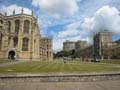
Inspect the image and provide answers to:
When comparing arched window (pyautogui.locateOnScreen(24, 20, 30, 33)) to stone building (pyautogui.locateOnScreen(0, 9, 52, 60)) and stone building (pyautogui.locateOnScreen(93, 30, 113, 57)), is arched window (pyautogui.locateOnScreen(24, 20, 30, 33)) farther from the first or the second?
stone building (pyautogui.locateOnScreen(93, 30, 113, 57))

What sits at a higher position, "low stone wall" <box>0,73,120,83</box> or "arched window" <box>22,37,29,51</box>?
"arched window" <box>22,37,29,51</box>

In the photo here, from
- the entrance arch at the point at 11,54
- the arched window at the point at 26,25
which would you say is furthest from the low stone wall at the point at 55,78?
the arched window at the point at 26,25

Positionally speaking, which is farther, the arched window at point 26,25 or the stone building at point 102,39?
the stone building at point 102,39

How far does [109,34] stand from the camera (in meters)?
176

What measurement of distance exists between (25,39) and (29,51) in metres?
5.14

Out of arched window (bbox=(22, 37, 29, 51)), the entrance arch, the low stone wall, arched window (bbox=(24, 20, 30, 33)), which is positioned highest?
arched window (bbox=(24, 20, 30, 33))

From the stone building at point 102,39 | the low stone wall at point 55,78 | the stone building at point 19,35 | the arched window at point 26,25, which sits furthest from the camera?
the stone building at point 102,39

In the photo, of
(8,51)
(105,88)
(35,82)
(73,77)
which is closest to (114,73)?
(73,77)

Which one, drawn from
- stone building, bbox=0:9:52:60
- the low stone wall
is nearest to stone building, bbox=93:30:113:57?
stone building, bbox=0:9:52:60

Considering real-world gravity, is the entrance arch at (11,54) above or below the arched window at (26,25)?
below

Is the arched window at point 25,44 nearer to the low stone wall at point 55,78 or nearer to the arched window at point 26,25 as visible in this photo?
the arched window at point 26,25

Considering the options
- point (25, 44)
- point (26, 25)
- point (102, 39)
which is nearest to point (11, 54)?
point (25, 44)

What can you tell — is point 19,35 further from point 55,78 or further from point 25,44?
point 55,78

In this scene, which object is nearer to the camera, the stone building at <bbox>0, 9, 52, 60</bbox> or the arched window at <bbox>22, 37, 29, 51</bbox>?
the stone building at <bbox>0, 9, 52, 60</bbox>
